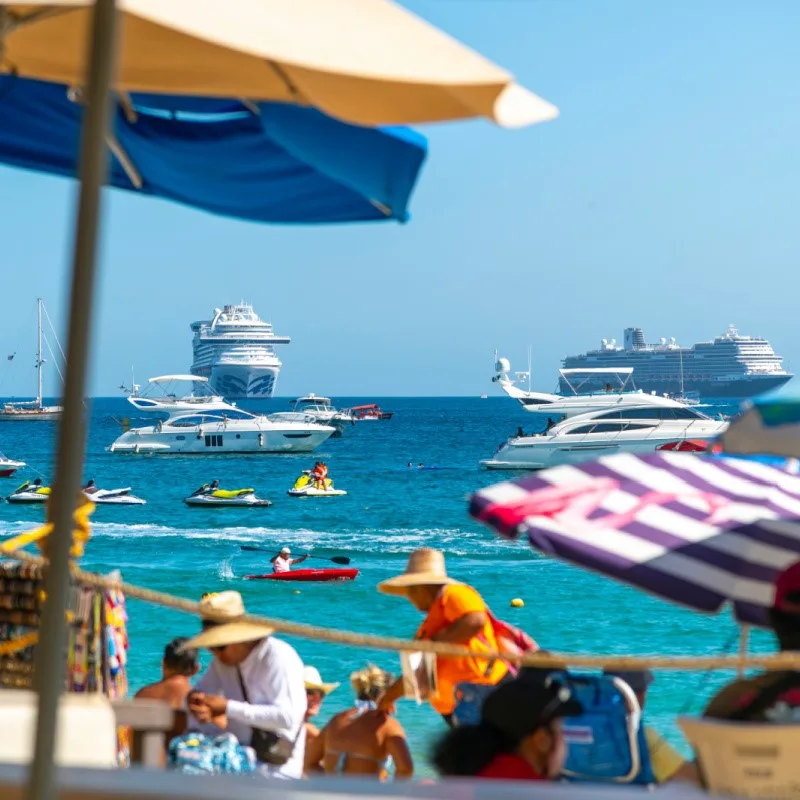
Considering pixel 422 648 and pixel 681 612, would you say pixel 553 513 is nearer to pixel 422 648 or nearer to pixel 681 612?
pixel 422 648

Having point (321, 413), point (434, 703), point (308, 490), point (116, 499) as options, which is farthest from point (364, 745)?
point (321, 413)

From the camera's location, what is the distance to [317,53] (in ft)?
8.26

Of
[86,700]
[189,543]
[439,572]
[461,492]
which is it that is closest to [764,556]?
[439,572]

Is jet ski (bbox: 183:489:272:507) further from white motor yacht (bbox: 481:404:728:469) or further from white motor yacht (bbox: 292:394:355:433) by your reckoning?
white motor yacht (bbox: 292:394:355:433)

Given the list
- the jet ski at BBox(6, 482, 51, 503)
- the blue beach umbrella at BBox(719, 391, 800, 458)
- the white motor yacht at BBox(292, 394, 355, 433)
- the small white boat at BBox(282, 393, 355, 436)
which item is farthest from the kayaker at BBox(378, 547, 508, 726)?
the white motor yacht at BBox(292, 394, 355, 433)

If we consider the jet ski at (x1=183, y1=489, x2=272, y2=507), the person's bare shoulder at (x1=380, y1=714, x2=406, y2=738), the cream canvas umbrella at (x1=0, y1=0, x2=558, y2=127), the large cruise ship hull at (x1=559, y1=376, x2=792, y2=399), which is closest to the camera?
the cream canvas umbrella at (x1=0, y1=0, x2=558, y2=127)

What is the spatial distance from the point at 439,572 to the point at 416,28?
10.4 feet

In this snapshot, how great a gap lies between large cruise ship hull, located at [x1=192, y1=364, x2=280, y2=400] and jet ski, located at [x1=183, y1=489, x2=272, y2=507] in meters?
110

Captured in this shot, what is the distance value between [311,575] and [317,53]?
2096 cm

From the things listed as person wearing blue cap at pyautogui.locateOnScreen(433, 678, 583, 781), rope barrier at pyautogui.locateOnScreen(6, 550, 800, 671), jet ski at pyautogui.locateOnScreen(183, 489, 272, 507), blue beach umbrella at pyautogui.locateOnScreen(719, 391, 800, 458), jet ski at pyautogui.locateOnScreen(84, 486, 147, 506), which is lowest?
jet ski at pyautogui.locateOnScreen(84, 486, 147, 506)

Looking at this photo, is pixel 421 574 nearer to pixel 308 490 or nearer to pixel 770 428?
pixel 770 428

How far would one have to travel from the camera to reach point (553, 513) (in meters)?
3.98

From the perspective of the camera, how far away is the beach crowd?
339 centimetres

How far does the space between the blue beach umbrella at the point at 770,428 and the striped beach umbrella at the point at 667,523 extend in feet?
1.20
